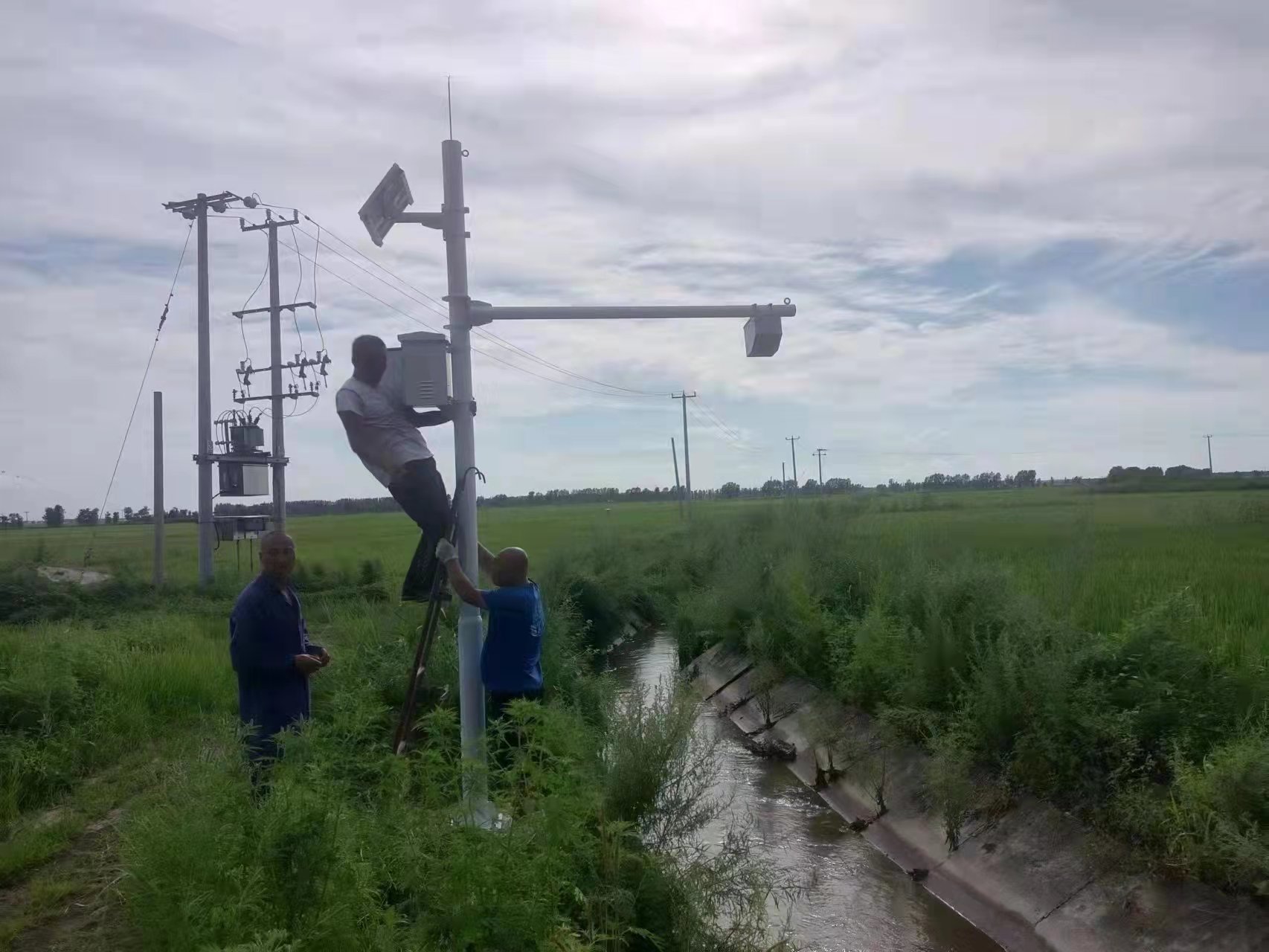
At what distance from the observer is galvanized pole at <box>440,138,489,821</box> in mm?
6066

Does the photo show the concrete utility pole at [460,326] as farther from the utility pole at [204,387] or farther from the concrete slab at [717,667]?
the utility pole at [204,387]

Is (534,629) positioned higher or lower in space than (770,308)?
lower

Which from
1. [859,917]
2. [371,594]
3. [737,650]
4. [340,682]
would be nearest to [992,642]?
[859,917]

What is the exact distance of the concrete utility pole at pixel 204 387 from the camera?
19.0 metres

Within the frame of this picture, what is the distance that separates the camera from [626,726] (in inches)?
273

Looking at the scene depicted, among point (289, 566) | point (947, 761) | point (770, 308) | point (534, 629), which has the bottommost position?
point (947, 761)

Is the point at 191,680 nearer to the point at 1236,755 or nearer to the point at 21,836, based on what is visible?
the point at 21,836

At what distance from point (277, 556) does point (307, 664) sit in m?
0.63

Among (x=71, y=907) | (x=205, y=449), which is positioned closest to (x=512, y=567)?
(x=71, y=907)

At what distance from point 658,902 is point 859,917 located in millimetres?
2955

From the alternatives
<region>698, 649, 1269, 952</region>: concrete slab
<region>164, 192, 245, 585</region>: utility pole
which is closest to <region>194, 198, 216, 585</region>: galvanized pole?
<region>164, 192, 245, 585</region>: utility pole

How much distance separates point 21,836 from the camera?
634 cm

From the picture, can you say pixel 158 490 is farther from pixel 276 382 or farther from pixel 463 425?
pixel 463 425

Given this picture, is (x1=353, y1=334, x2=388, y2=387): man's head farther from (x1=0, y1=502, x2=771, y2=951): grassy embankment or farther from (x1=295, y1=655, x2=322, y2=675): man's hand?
(x1=0, y1=502, x2=771, y2=951): grassy embankment
